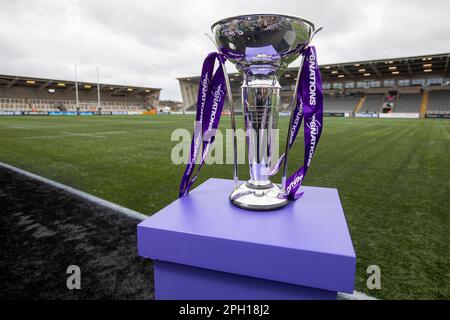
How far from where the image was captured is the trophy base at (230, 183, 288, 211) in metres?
0.99

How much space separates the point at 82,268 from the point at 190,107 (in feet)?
160

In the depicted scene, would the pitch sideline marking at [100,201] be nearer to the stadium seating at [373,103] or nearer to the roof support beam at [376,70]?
the roof support beam at [376,70]

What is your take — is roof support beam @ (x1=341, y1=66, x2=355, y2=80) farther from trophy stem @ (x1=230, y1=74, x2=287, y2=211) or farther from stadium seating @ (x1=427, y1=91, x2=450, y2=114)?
trophy stem @ (x1=230, y1=74, x2=287, y2=211)

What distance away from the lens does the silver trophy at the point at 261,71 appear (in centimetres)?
85

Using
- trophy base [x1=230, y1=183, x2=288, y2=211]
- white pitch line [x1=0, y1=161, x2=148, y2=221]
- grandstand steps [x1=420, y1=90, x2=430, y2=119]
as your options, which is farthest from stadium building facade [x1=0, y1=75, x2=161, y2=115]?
grandstand steps [x1=420, y1=90, x2=430, y2=119]

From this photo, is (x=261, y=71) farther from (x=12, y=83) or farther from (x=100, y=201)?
(x=12, y=83)

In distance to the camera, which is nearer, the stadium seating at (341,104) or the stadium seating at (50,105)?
the stadium seating at (341,104)

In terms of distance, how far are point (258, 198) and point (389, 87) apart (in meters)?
40.6

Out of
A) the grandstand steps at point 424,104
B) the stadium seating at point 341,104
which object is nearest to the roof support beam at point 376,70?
the stadium seating at point 341,104

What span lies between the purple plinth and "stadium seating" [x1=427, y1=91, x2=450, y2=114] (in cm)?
3458

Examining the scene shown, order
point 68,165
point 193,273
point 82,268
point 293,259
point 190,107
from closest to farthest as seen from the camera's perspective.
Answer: point 293,259 → point 193,273 → point 82,268 → point 68,165 → point 190,107
